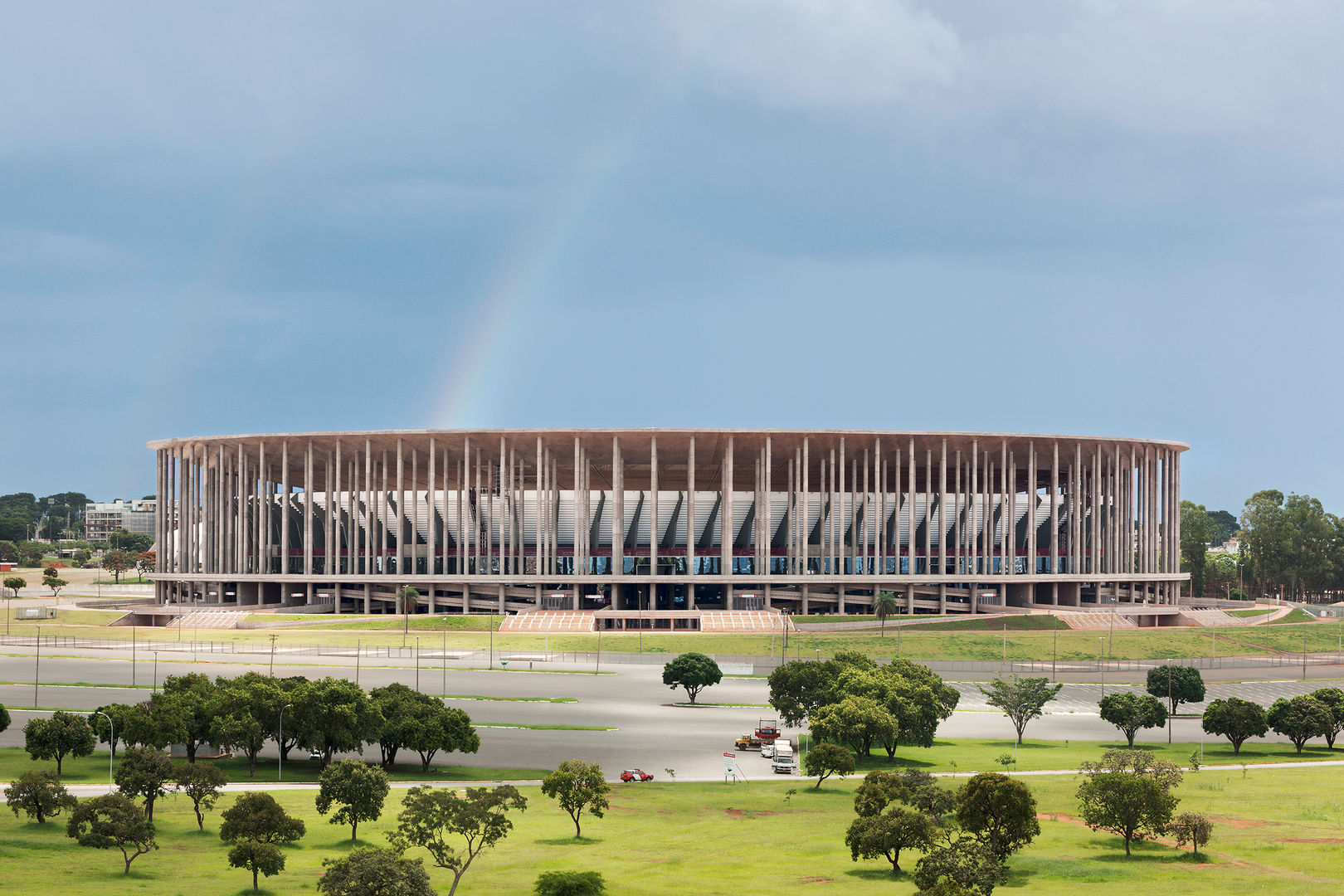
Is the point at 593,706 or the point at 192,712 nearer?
the point at 192,712

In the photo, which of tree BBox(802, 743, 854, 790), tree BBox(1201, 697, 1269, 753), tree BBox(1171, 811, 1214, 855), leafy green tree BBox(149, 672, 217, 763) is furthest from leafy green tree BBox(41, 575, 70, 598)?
tree BBox(1171, 811, 1214, 855)

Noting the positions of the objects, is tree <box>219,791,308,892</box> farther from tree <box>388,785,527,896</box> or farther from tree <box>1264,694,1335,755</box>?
tree <box>1264,694,1335,755</box>

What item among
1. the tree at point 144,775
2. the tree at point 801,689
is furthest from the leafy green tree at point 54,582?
the tree at point 801,689

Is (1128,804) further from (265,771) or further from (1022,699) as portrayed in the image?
(265,771)

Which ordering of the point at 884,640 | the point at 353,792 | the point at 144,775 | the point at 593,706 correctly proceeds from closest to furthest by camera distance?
the point at 353,792, the point at 144,775, the point at 593,706, the point at 884,640

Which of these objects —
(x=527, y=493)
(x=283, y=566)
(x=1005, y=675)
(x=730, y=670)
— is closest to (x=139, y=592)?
(x=283, y=566)

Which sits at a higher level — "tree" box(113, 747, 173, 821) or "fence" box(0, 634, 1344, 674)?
"tree" box(113, 747, 173, 821)

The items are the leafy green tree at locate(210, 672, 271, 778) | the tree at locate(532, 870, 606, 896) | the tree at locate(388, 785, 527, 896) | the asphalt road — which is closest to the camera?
the tree at locate(532, 870, 606, 896)

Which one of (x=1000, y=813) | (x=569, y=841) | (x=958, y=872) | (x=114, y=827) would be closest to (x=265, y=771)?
(x=114, y=827)
